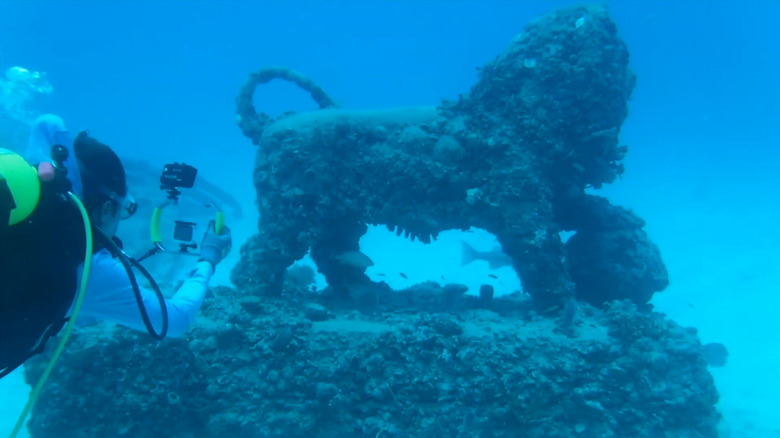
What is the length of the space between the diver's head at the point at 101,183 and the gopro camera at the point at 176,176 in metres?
0.80

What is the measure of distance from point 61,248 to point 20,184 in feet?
1.36

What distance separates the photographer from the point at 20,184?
2459 millimetres

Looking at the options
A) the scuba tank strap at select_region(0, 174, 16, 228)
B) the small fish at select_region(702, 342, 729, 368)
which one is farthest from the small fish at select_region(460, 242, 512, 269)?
the scuba tank strap at select_region(0, 174, 16, 228)

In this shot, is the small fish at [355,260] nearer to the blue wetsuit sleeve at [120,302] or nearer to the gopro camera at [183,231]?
the gopro camera at [183,231]

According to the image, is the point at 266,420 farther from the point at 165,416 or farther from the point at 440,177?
the point at 440,177

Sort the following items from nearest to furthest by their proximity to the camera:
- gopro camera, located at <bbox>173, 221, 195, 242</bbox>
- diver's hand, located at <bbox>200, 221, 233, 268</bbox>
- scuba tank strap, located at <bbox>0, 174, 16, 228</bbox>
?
scuba tank strap, located at <bbox>0, 174, 16, 228</bbox> < diver's hand, located at <bbox>200, 221, 233, 268</bbox> < gopro camera, located at <bbox>173, 221, 195, 242</bbox>

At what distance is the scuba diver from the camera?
8.27ft

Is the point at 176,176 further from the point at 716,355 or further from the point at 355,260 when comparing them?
the point at 716,355

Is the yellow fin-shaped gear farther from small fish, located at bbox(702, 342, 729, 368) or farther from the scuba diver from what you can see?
small fish, located at bbox(702, 342, 729, 368)

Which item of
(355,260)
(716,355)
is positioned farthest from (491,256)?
(355,260)

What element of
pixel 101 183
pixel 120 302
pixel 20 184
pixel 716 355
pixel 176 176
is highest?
pixel 716 355

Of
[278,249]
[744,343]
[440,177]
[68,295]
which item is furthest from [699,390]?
[744,343]

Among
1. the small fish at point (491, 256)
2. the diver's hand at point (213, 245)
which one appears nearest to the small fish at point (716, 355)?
the small fish at point (491, 256)

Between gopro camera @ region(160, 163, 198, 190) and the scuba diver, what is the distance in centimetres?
72
